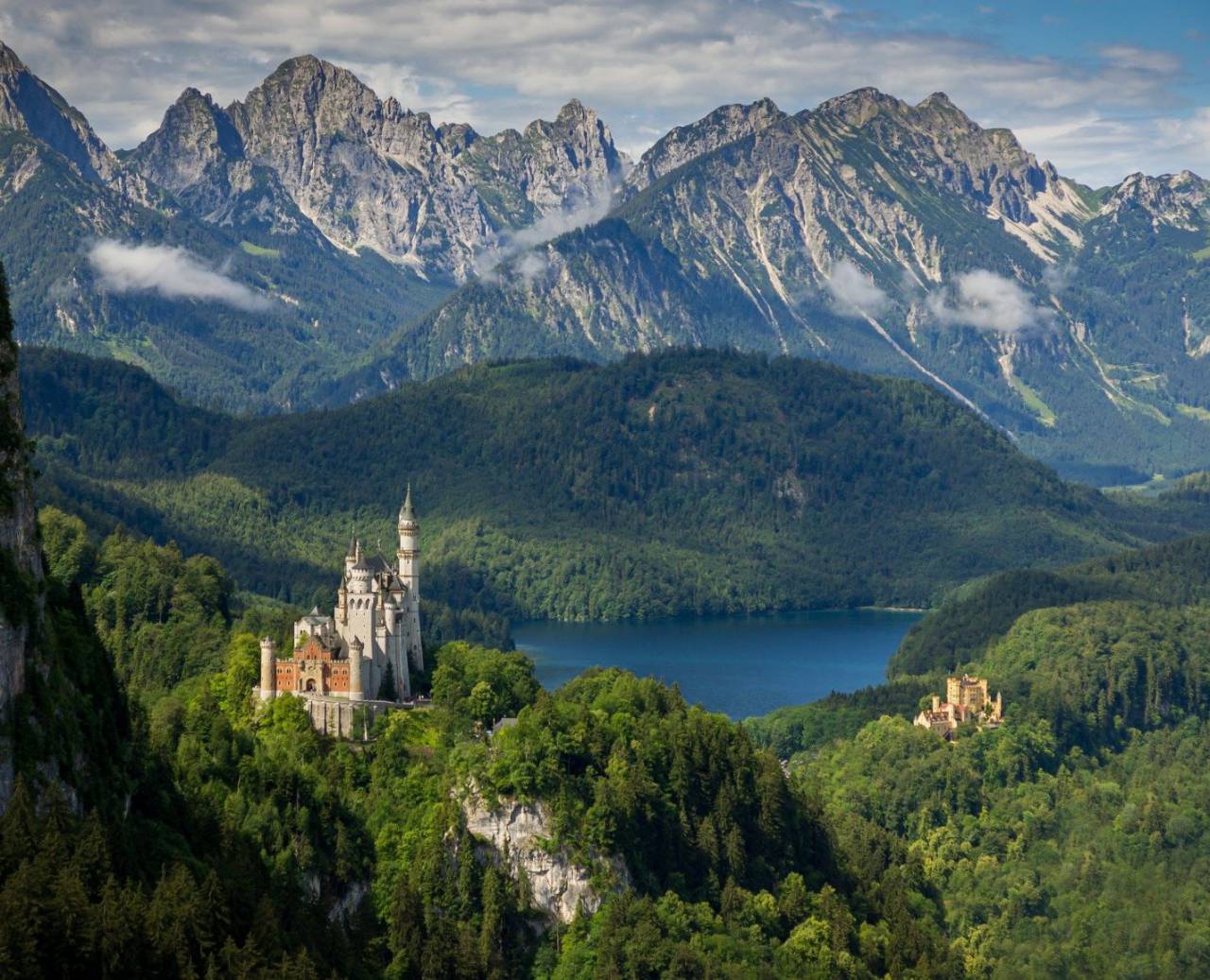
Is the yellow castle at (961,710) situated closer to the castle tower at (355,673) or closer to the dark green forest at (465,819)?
the dark green forest at (465,819)

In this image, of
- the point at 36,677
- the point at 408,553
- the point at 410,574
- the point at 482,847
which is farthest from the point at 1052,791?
the point at 36,677

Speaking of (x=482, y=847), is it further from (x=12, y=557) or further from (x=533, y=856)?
(x=12, y=557)

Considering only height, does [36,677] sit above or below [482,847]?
above

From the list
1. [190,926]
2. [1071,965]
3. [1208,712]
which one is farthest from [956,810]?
[190,926]

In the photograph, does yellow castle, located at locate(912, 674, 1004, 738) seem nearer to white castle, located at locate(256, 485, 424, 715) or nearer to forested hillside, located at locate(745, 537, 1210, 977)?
forested hillside, located at locate(745, 537, 1210, 977)

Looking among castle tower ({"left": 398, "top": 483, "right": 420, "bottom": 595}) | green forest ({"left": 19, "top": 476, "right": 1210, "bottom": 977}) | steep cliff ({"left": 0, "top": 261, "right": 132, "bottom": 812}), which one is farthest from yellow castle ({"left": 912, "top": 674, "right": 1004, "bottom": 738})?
steep cliff ({"left": 0, "top": 261, "right": 132, "bottom": 812})

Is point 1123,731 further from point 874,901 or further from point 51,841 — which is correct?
point 51,841
